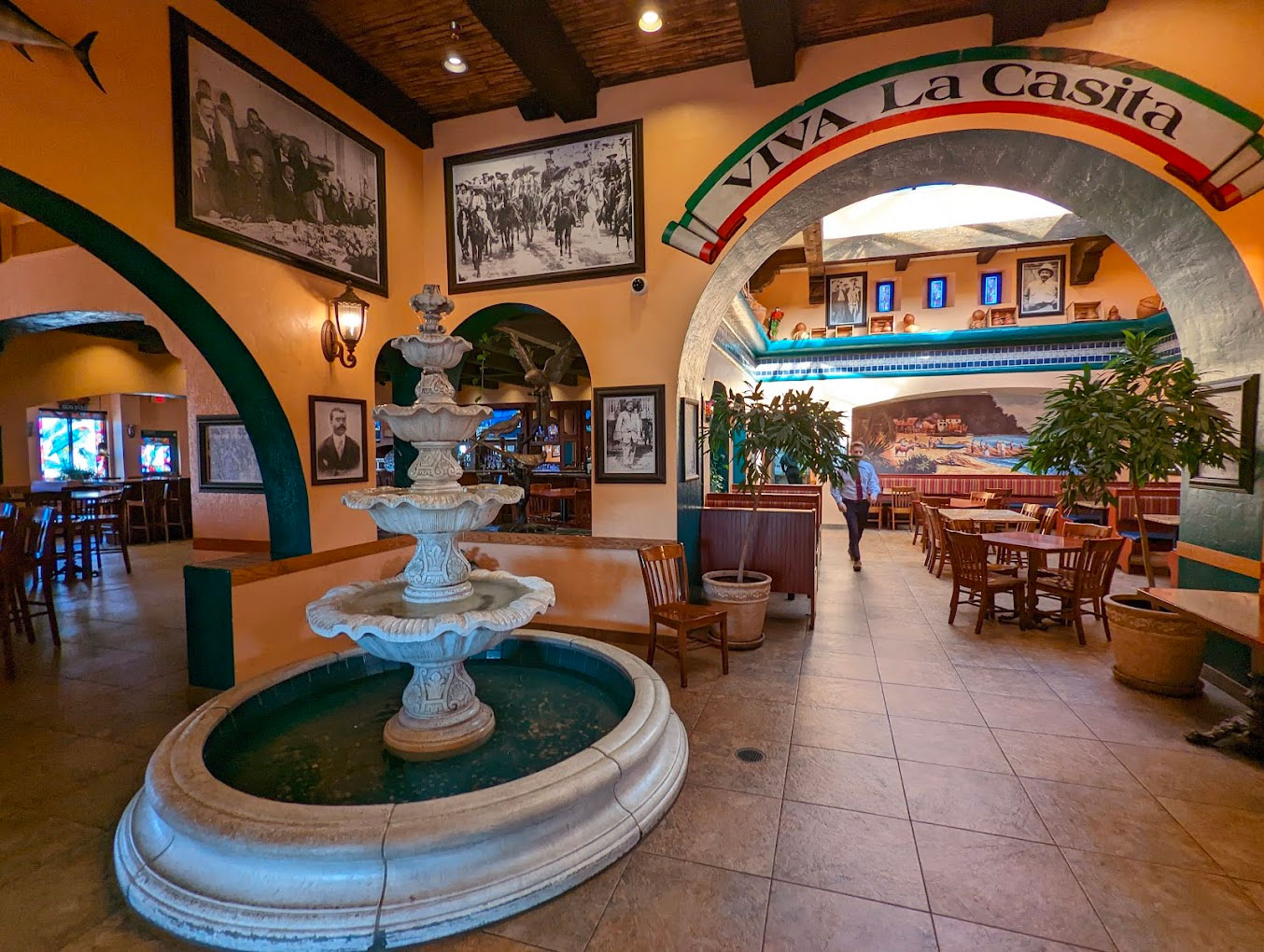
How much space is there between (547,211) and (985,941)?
504 cm

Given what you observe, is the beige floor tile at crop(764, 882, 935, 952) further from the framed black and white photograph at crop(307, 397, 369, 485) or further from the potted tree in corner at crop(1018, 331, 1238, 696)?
the framed black and white photograph at crop(307, 397, 369, 485)

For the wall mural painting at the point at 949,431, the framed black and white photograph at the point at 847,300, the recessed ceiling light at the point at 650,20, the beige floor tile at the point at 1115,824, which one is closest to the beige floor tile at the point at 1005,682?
the beige floor tile at the point at 1115,824

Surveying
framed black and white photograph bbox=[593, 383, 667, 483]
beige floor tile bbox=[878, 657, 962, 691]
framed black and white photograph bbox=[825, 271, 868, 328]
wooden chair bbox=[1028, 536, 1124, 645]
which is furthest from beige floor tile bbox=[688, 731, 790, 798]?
framed black and white photograph bbox=[825, 271, 868, 328]

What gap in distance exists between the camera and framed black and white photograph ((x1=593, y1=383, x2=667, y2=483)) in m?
4.39

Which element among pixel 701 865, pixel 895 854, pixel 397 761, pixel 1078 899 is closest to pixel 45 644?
pixel 397 761

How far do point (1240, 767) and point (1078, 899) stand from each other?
1.62 metres

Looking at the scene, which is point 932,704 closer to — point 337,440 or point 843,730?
point 843,730

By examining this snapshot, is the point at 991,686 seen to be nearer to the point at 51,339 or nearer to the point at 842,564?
the point at 842,564

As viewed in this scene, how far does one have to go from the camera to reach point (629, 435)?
14.7 feet

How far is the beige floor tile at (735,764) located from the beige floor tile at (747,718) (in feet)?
0.20

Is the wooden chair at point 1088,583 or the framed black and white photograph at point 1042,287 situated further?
the framed black and white photograph at point 1042,287

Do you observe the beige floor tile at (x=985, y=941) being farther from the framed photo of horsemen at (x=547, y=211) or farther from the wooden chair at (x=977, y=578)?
the framed photo of horsemen at (x=547, y=211)

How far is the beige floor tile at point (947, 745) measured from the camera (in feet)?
8.76

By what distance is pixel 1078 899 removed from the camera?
183 centimetres
